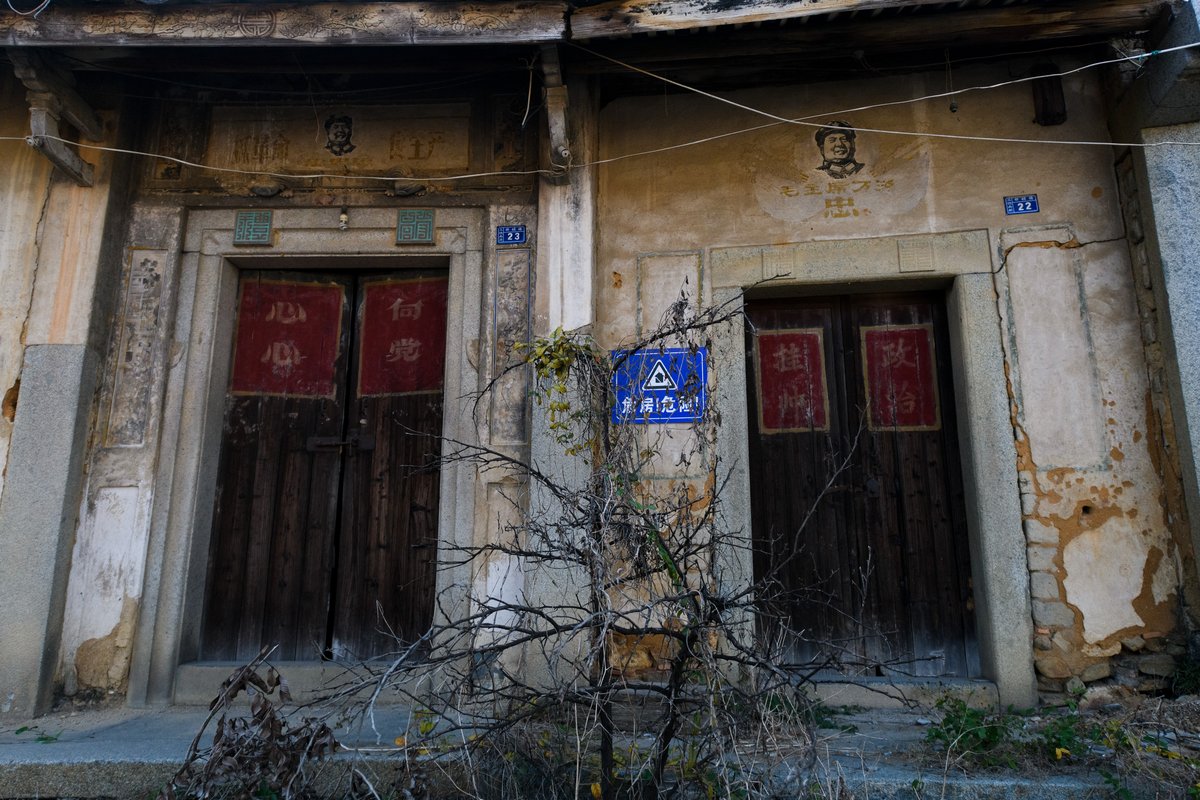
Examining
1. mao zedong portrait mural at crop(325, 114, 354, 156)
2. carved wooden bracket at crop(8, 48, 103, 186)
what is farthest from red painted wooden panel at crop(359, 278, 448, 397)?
carved wooden bracket at crop(8, 48, 103, 186)

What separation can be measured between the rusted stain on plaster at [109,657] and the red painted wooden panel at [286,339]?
1.50 meters

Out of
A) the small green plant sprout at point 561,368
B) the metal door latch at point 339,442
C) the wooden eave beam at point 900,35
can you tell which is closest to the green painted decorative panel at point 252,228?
the metal door latch at point 339,442

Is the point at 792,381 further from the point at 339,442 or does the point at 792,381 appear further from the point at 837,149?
the point at 339,442

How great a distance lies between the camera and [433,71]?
473 cm

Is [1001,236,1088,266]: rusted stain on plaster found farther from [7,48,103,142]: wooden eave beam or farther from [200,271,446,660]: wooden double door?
[7,48,103,142]: wooden eave beam

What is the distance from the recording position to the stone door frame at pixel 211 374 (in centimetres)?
461

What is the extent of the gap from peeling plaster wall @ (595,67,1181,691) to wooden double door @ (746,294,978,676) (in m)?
0.33

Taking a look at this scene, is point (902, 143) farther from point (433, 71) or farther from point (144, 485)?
point (144, 485)

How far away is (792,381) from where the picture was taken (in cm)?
493

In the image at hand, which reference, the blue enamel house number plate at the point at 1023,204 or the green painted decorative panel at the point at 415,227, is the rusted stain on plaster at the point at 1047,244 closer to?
the blue enamel house number plate at the point at 1023,204

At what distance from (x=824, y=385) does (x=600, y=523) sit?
246cm

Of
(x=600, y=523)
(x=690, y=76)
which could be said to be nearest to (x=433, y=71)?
(x=690, y=76)

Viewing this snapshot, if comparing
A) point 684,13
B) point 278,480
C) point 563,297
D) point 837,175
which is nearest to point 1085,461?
point 837,175

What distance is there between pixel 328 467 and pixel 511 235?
1.87 meters
